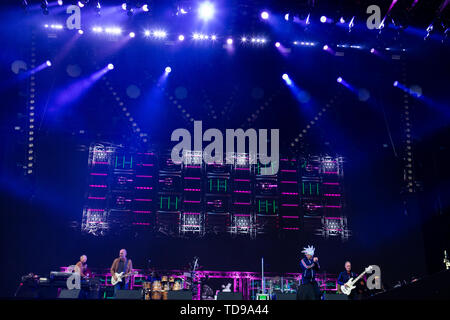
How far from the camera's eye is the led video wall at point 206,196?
1091 centimetres

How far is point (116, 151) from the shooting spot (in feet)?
36.8

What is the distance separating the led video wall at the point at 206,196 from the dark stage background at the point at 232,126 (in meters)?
0.30

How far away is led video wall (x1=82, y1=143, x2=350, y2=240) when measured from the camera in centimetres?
1091

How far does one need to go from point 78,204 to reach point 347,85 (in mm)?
7920

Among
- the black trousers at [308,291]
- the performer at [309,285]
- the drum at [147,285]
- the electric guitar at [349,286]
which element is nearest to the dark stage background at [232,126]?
the drum at [147,285]

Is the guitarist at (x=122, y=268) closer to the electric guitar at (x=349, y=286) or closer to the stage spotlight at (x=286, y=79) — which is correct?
the electric guitar at (x=349, y=286)

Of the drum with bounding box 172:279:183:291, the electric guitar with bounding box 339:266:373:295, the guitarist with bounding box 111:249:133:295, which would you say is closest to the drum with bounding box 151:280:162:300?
the drum with bounding box 172:279:183:291

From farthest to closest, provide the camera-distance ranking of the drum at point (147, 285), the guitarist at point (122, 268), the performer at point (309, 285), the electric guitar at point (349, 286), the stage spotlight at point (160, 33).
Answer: the stage spotlight at point (160, 33)
the drum at point (147, 285)
the guitarist at point (122, 268)
the electric guitar at point (349, 286)
the performer at point (309, 285)

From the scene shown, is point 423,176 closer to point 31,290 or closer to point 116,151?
point 116,151

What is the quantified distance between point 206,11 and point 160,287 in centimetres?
657

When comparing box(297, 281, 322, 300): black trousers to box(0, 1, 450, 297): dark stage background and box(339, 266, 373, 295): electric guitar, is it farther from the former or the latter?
box(0, 1, 450, 297): dark stage background

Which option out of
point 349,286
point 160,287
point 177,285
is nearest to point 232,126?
point 177,285
